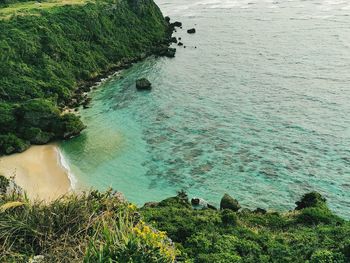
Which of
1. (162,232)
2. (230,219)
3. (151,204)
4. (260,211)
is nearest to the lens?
(162,232)

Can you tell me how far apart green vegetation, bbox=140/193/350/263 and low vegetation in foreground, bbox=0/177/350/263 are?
0.06m

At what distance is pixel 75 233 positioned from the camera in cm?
2088

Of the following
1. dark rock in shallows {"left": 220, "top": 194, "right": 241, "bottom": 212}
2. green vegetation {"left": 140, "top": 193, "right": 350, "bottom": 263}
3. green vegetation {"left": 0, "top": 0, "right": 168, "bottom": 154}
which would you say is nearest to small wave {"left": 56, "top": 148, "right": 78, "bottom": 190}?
green vegetation {"left": 0, "top": 0, "right": 168, "bottom": 154}

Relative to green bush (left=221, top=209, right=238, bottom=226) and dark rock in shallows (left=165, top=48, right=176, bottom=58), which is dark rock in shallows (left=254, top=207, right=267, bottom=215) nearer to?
green bush (left=221, top=209, right=238, bottom=226)

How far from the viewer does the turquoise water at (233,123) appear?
152 feet

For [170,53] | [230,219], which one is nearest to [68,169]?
[230,219]

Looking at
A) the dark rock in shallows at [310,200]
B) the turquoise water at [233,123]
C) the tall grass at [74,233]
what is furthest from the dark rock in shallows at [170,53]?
the tall grass at [74,233]

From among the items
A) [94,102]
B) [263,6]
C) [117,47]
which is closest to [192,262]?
[94,102]

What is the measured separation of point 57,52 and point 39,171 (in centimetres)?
3340

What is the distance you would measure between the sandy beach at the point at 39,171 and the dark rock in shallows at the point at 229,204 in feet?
48.6

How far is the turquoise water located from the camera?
46219 mm

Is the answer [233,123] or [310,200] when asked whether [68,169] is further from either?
[310,200]

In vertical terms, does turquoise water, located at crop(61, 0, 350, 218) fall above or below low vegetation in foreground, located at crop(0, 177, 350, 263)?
below

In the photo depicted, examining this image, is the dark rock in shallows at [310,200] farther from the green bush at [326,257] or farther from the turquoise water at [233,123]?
the green bush at [326,257]
